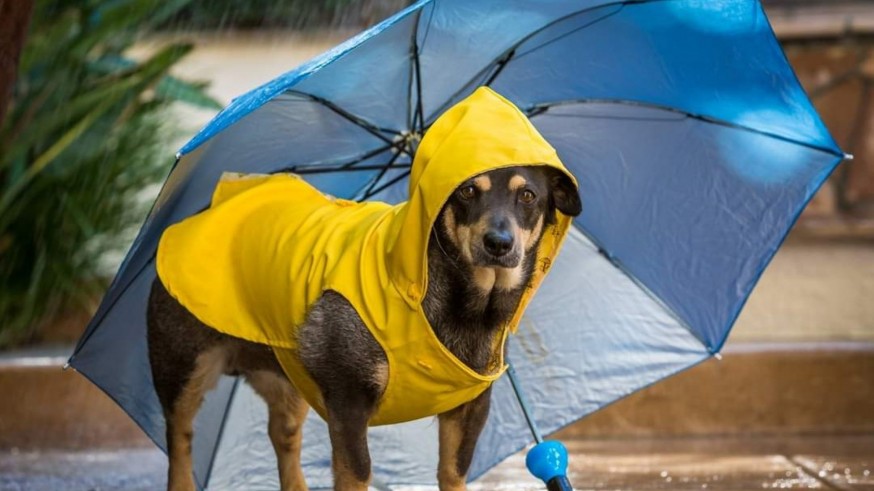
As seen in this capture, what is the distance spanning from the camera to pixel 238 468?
5051 millimetres

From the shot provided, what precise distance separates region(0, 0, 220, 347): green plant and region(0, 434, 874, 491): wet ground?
1380mm

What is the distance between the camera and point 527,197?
383 cm

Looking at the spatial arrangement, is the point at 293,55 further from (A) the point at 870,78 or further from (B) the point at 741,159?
(B) the point at 741,159

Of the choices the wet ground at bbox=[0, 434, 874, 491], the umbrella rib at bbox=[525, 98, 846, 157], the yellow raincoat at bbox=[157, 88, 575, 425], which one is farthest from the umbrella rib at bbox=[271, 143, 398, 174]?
the wet ground at bbox=[0, 434, 874, 491]

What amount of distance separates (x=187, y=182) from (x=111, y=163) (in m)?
3.20

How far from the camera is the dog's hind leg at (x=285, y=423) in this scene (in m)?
4.78

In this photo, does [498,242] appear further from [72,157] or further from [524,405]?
[72,157]

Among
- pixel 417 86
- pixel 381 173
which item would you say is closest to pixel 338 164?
pixel 381 173

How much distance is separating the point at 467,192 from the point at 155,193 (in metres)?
5.02

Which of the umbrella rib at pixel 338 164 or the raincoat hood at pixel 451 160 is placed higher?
→ the raincoat hood at pixel 451 160

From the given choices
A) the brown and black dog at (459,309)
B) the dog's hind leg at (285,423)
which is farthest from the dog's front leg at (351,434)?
the dog's hind leg at (285,423)

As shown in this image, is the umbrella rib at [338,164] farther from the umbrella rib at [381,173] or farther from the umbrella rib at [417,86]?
the umbrella rib at [417,86]

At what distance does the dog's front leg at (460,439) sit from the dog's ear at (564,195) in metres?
0.63

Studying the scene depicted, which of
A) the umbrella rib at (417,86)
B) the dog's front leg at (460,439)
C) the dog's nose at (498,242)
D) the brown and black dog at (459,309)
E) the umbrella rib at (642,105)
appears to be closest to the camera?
the dog's nose at (498,242)
